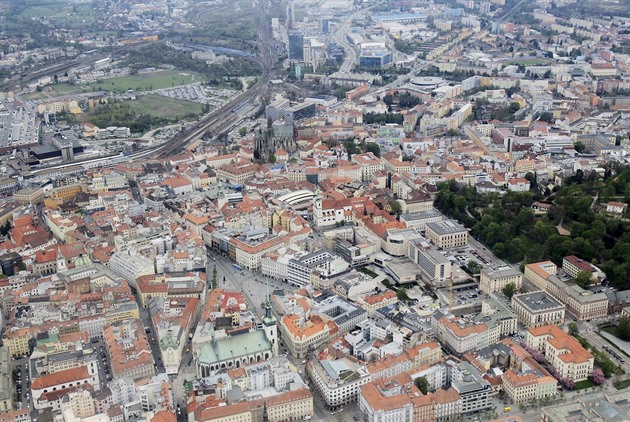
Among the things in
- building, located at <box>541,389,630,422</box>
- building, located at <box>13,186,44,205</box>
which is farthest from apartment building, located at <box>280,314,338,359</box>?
building, located at <box>13,186,44,205</box>

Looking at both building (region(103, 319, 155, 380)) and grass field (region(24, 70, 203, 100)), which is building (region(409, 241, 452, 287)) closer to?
building (region(103, 319, 155, 380))

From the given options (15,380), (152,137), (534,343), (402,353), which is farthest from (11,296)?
(152,137)

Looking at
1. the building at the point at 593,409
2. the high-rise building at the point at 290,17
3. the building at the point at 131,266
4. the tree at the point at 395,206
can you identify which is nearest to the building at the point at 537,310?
the building at the point at 593,409

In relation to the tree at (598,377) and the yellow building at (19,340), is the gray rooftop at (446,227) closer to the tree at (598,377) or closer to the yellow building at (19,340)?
the tree at (598,377)

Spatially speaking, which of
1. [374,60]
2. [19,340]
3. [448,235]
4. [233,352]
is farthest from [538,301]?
[374,60]

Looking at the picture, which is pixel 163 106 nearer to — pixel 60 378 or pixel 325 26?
pixel 325 26

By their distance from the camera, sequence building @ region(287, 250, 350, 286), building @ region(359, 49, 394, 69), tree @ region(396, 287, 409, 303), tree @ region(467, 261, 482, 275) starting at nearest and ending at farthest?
tree @ region(396, 287, 409, 303), building @ region(287, 250, 350, 286), tree @ region(467, 261, 482, 275), building @ region(359, 49, 394, 69)

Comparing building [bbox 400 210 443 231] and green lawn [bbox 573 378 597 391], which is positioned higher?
green lawn [bbox 573 378 597 391]
